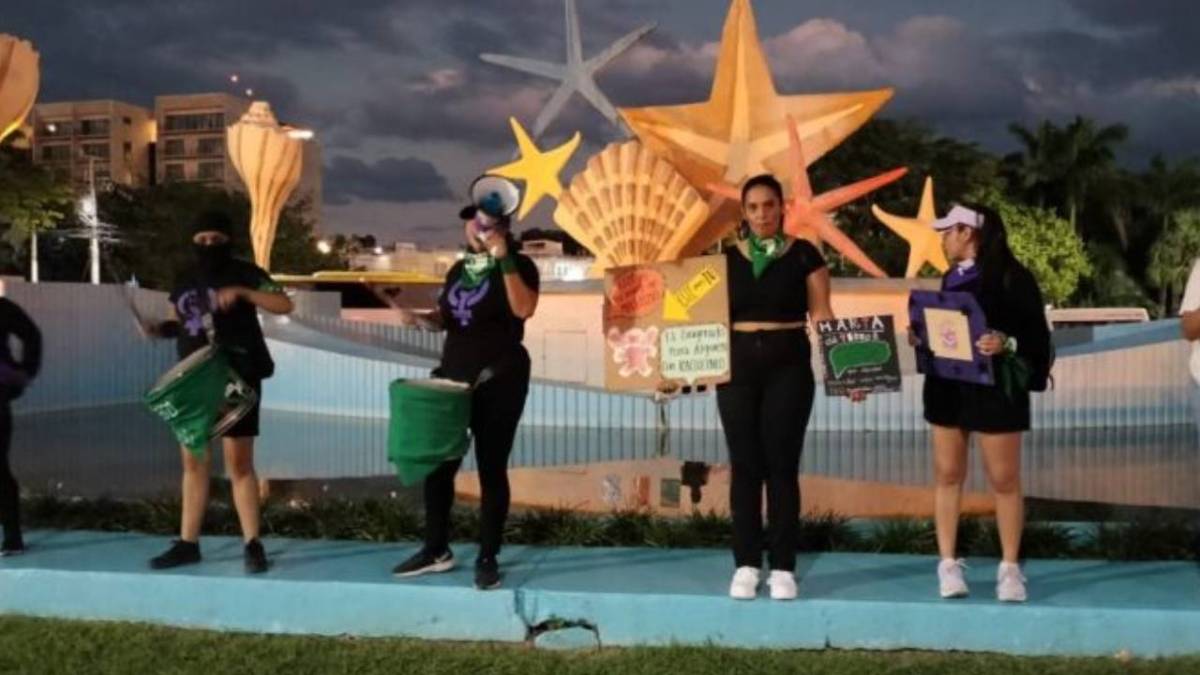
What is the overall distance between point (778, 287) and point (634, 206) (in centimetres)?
1442

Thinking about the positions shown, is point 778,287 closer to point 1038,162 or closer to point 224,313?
point 224,313

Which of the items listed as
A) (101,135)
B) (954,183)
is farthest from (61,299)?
(101,135)

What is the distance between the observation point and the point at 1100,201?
155ft

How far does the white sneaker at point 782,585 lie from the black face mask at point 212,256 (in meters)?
2.76

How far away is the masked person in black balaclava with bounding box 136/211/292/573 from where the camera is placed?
520cm

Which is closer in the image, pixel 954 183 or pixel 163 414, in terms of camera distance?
pixel 163 414

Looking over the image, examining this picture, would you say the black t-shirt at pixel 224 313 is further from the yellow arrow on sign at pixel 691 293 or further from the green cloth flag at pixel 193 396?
the yellow arrow on sign at pixel 691 293

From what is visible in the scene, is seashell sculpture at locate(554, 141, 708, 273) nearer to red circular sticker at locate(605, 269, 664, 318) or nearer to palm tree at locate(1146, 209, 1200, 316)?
red circular sticker at locate(605, 269, 664, 318)

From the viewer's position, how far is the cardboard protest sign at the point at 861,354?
498 centimetres

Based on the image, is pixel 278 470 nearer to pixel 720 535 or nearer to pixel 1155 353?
pixel 720 535

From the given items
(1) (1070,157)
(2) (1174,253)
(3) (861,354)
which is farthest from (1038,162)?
(3) (861,354)

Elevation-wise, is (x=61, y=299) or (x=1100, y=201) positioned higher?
(x=1100, y=201)

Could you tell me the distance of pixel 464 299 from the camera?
16.2 ft

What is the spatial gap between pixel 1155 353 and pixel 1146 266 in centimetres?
3360
